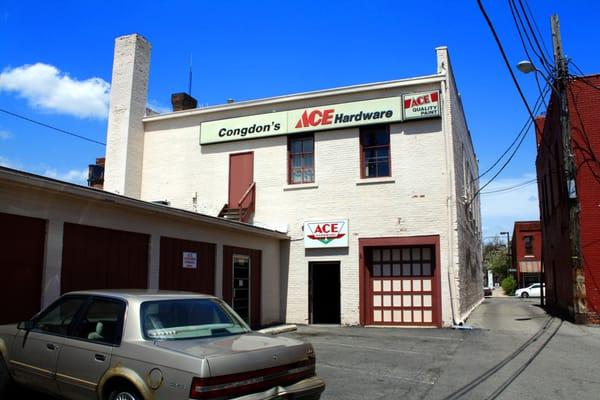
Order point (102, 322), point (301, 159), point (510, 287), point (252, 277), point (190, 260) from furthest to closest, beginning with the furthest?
point (510, 287) → point (301, 159) → point (252, 277) → point (190, 260) → point (102, 322)

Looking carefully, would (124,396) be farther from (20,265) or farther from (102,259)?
(102,259)

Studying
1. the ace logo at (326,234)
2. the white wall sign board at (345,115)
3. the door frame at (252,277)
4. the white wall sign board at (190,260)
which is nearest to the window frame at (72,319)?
the white wall sign board at (190,260)

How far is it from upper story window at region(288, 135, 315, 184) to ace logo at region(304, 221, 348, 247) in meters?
1.69

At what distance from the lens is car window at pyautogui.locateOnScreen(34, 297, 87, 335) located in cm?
615

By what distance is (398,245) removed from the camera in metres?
17.3

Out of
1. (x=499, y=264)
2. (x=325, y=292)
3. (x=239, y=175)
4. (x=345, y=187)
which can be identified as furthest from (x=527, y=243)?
(x=239, y=175)

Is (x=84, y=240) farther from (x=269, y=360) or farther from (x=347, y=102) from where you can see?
(x=347, y=102)

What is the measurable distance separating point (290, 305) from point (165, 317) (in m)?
13.0

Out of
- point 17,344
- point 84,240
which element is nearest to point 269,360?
point 17,344

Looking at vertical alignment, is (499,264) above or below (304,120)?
below

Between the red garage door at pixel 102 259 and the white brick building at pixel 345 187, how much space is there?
386cm

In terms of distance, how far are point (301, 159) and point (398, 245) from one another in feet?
15.1

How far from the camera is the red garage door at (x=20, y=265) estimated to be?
8.89 metres

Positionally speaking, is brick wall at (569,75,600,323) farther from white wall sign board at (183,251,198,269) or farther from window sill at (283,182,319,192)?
white wall sign board at (183,251,198,269)
